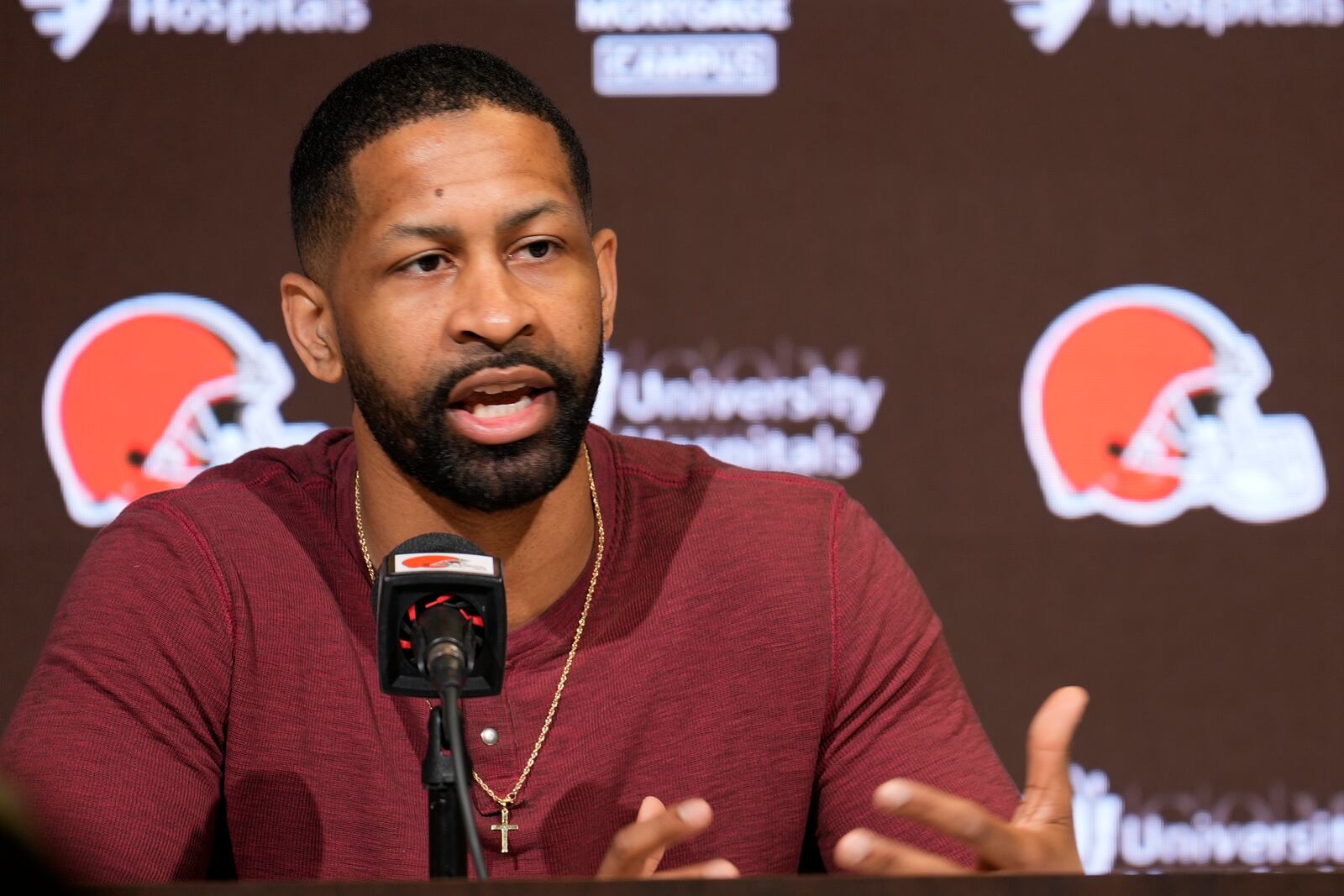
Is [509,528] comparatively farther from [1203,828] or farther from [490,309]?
[1203,828]

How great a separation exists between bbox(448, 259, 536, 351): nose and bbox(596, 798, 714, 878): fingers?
0.62m

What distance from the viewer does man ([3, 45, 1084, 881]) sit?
176cm

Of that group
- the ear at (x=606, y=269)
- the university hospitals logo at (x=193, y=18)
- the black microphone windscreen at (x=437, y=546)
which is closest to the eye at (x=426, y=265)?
the ear at (x=606, y=269)

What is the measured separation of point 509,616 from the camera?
6.35 ft

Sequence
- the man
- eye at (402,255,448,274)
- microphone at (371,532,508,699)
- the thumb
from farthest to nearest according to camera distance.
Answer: eye at (402,255,448,274), the man, the thumb, microphone at (371,532,508,699)

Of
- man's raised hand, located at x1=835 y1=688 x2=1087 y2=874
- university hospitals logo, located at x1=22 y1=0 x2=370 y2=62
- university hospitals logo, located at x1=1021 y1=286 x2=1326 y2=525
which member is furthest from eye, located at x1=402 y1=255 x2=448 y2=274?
university hospitals logo, located at x1=1021 y1=286 x2=1326 y2=525

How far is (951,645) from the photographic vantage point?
2.84 meters

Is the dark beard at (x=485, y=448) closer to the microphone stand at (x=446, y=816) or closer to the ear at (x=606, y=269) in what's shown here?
the ear at (x=606, y=269)

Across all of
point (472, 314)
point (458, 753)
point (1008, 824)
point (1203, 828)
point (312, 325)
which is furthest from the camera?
point (1203, 828)

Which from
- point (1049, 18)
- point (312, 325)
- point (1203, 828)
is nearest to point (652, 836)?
point (312, 325)

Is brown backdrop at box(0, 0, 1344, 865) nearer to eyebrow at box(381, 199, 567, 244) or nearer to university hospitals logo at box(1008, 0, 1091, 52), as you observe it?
university hospitals logo at box(1008, 0, 1091, 52)

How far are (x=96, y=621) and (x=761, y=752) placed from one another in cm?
78

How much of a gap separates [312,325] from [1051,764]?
1.11 m

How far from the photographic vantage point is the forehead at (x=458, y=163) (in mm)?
1858
